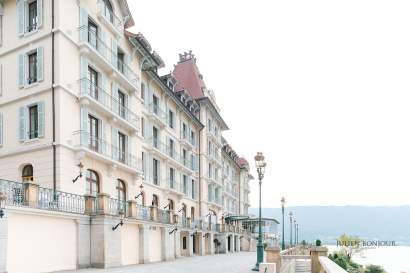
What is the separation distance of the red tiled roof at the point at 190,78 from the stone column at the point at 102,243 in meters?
30.0

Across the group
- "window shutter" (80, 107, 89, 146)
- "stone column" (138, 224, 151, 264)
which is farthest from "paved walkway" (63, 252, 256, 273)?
"window shutter" (80, 107, 89, 146)

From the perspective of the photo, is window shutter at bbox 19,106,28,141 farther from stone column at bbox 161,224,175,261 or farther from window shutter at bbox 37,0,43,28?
stone column at bbox 161,224,175,261

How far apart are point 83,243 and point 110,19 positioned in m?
14.0

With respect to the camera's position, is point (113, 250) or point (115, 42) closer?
point (113, 250)

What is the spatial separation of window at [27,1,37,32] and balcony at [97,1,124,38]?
364 cm

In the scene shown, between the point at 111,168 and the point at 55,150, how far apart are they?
16.5 ft

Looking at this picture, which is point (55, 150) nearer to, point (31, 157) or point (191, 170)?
point (31, 157)

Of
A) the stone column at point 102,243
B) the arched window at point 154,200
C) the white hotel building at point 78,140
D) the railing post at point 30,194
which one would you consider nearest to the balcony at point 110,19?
the white hotel building at point 78,140

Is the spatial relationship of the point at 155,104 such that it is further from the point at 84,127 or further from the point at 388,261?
the point at 388,261

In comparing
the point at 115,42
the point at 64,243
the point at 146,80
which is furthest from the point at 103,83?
the point at 64,243

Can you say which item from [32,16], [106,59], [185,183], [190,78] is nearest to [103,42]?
[106,59]

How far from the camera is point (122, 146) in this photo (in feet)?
98.1

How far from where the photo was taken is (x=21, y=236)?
16.6 m

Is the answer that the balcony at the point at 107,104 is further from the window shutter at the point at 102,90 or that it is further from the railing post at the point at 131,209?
the railing post at the point at 131,209
